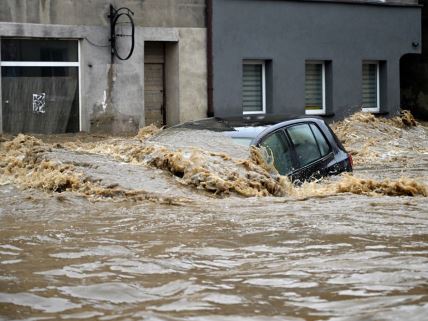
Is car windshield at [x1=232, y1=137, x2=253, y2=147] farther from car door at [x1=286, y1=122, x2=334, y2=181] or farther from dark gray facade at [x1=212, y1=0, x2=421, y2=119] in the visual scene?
dark gray facade at [x1=212, y1=0, x2=421, y2=119]

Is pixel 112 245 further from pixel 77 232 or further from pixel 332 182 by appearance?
pixel 332 182

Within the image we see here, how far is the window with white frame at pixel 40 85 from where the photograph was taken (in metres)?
20.0

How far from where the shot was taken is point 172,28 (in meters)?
22.1

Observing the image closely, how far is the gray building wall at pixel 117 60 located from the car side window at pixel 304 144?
9709 millimetres

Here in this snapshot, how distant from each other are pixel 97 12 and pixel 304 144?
10.6 metres

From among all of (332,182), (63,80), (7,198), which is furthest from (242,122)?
(63,80)

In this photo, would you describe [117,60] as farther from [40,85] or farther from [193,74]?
[193,74]

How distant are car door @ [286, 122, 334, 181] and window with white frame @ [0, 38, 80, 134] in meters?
9.69

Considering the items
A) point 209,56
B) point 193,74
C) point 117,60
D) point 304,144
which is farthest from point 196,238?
point 209,56

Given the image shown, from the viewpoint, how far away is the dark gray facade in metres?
23.0

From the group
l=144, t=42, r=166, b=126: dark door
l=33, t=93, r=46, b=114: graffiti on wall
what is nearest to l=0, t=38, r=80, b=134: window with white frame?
l=33, t=93, r=46, b=114: graffiti on wall

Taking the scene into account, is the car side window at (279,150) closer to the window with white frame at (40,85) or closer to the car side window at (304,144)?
the car side window at (304,144)

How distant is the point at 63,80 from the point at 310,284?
15.0m

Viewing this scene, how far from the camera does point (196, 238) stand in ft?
28.3
